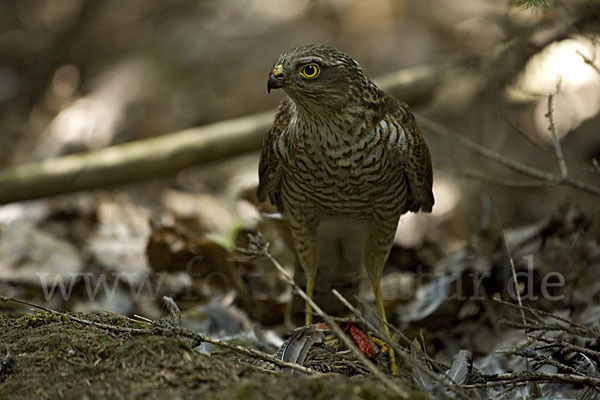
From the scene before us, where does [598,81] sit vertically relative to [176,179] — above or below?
above

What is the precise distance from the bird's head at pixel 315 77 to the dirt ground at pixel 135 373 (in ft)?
5.09

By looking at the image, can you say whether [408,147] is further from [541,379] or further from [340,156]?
[541,379]

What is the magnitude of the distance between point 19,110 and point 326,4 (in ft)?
16.0

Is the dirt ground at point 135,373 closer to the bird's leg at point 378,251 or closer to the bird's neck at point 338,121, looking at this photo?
the bird's neck at point 338,121

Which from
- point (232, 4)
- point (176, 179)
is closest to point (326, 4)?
point (232, 4)

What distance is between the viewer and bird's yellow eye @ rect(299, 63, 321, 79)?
3905 mm

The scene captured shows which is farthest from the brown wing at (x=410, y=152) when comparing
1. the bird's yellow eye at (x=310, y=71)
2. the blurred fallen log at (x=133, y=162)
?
the blurred fallen log at (x=133, y=162)

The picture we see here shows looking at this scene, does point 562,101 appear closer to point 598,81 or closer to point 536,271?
point 598,81

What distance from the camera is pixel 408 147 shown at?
163 inches

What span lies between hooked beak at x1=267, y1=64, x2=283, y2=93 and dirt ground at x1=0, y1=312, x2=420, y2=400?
58.5 inches

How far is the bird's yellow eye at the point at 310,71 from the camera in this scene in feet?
12.8

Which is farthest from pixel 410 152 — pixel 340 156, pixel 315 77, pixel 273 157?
pixel 273 157

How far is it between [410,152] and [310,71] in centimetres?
77

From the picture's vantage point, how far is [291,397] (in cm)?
245
